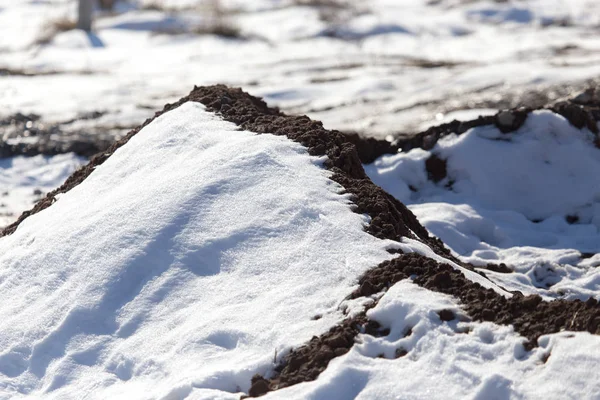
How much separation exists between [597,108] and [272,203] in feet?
13.6

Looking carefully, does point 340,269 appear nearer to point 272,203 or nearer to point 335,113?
point 272,203

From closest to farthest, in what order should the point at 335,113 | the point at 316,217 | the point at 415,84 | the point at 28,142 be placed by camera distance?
the point at 316,217, the point at 28,142, the point at 335,113, the point at 415,84

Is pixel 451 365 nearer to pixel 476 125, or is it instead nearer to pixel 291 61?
pixel 476 125

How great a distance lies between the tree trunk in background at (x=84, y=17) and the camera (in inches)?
671

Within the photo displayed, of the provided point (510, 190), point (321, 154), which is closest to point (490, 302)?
point (321, 154)

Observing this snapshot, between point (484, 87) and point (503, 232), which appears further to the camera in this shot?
point (484, 87)

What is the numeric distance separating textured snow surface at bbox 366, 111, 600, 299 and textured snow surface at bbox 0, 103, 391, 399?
6.00 ft

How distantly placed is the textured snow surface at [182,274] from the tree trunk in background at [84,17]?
1327 centimetres

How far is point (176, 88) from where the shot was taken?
12109mm

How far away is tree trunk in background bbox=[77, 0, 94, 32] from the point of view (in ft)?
55.9

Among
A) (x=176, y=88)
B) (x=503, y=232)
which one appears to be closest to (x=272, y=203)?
(x=503, y=232)

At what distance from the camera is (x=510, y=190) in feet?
20.9

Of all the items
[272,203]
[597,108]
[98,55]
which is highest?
[272,203]

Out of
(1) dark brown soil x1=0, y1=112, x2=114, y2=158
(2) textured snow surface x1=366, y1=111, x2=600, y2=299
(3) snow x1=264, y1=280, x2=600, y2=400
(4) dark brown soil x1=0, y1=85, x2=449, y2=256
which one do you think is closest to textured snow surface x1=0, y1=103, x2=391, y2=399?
(4) dark brown soil x1=0, y1=85, x2=449, y2=256
